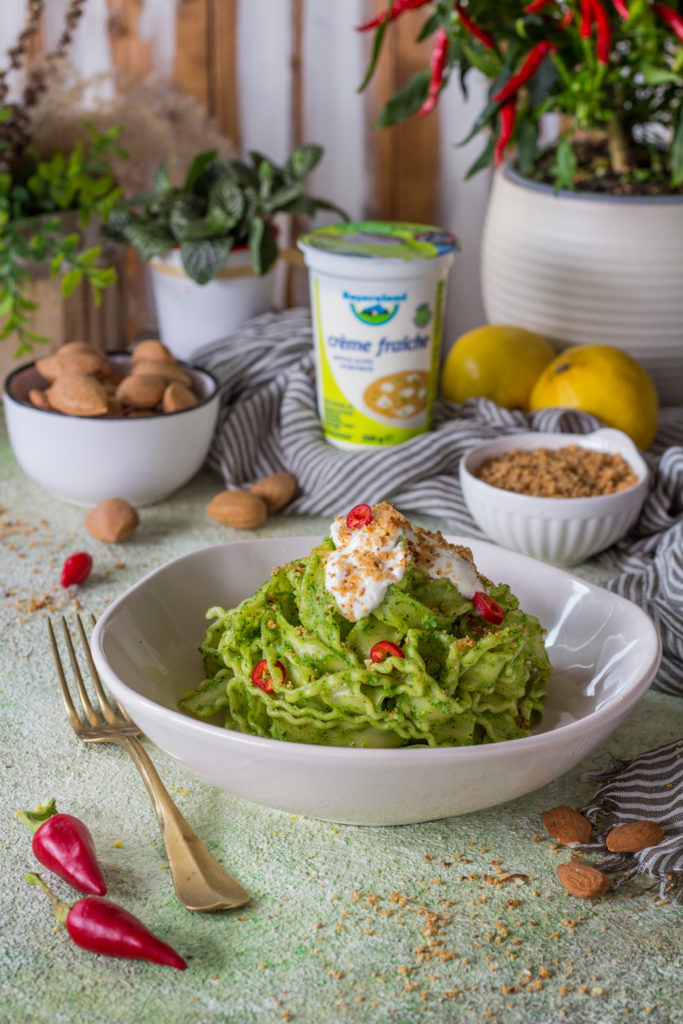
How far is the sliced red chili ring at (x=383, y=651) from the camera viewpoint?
0.77m

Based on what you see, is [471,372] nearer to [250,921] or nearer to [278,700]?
[278,700]

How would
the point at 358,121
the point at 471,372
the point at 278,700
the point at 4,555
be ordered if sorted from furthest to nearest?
the point at 358,121 → the point at 471,372 → the point at 4,555 → the point at 278,700

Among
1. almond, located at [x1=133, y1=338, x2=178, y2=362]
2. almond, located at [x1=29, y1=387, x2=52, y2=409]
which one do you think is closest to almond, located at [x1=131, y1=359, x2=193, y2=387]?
almond, located at [x1=133, y1=338, x2=178, y2=362]

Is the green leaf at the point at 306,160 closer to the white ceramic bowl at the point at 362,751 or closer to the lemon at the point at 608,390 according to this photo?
the lemon at the point at 608,390

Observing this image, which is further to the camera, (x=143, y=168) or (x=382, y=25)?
(x=143, y=168)

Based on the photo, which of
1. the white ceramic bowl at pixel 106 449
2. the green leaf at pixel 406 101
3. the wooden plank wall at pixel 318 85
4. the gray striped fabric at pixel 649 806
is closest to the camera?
the gray striped fabric at pixel 649 806

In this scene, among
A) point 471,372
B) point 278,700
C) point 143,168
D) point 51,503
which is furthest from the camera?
point 143,168

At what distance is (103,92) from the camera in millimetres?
2039

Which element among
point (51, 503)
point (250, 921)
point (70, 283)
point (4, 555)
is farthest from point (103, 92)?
point (250, 921)

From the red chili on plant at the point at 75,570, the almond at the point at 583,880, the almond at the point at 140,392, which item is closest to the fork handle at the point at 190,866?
the almond at the point at 583,880

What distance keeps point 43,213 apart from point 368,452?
0.67m

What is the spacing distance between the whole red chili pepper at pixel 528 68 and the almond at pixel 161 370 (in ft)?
1.83

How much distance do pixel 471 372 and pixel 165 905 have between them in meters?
0.96

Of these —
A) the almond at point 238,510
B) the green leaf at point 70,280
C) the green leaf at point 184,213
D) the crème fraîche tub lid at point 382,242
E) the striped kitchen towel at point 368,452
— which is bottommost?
the almond at point 238,510
